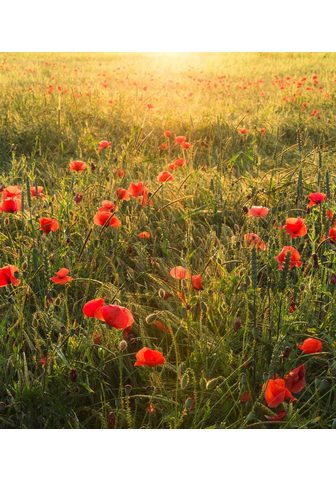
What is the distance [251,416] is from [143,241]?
1065 mm

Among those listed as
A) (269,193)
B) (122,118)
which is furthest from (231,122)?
(269,193)

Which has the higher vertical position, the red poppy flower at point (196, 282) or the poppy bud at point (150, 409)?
the red poppy flower at point (196, 282)

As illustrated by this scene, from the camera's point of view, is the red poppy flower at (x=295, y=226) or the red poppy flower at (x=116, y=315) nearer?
the red poppy flower at (x=116, y=315)

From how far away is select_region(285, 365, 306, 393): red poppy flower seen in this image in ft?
4.43

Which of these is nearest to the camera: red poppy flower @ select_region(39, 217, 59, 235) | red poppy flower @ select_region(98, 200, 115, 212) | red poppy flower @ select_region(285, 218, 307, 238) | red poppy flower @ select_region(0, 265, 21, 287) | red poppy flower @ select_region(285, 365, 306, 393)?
red poppy flower @ select_region(285, 365, 306, 393)

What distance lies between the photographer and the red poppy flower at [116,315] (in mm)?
1308

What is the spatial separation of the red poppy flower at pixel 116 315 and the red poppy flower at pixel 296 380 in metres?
0.41

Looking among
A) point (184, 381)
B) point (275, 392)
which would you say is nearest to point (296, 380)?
point (275, 392)

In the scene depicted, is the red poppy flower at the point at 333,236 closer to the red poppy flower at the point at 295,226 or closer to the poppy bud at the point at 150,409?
the red poppy flower at the point at 295,226

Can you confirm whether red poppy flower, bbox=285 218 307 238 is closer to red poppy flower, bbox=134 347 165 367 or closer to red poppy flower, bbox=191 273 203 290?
red poppy flower, bbox=191 273 203 290

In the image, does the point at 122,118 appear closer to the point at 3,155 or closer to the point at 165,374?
the point at 3,155

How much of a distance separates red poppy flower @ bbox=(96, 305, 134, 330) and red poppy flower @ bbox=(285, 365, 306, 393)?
1.34 ft

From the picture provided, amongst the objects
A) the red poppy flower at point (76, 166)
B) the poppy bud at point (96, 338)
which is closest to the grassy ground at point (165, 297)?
the poppy bud at point (96, 338)

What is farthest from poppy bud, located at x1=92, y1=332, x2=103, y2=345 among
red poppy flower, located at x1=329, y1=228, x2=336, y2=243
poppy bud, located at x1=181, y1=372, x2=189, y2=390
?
red poppy flower, located at x1=329, y1=228, x2=336, y2=243
